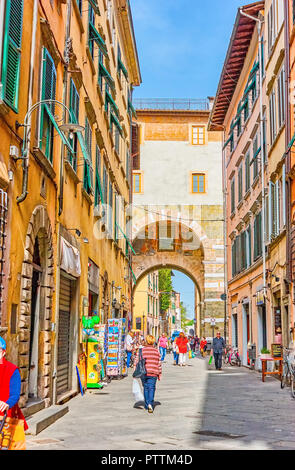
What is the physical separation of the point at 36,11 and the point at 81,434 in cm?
617

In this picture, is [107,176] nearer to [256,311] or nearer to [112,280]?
[112,280]

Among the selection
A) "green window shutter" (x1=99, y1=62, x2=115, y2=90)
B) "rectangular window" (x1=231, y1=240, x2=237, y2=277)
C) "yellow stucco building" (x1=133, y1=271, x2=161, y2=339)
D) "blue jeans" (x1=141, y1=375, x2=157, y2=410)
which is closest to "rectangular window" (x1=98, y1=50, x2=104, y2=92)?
"green window shutter" (x1=99, y1=62, x2=115, y2=90)

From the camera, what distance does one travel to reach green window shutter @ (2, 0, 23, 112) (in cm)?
729

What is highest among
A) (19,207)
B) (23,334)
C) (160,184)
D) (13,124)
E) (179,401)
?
(160,184)

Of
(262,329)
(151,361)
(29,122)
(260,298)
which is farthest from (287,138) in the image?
(29,122)

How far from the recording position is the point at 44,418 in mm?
8250

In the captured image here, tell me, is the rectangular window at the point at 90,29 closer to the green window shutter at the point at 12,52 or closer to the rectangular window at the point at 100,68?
the rectangular window at the point at 100,68

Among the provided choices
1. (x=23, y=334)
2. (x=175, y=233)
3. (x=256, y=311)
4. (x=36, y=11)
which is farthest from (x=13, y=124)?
(x=175, y=233)

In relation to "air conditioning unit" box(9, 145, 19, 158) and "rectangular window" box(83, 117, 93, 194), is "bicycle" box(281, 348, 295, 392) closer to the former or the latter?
"rectangular window" box(83, 117, 93, 194)

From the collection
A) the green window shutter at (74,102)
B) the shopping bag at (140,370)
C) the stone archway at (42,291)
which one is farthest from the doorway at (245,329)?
the stone archway at (42,291)

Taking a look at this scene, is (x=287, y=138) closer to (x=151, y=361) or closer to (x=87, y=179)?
(x=87, y=179)

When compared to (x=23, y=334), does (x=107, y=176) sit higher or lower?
higher

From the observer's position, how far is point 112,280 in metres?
21.5

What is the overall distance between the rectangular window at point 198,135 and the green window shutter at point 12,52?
30.5m
